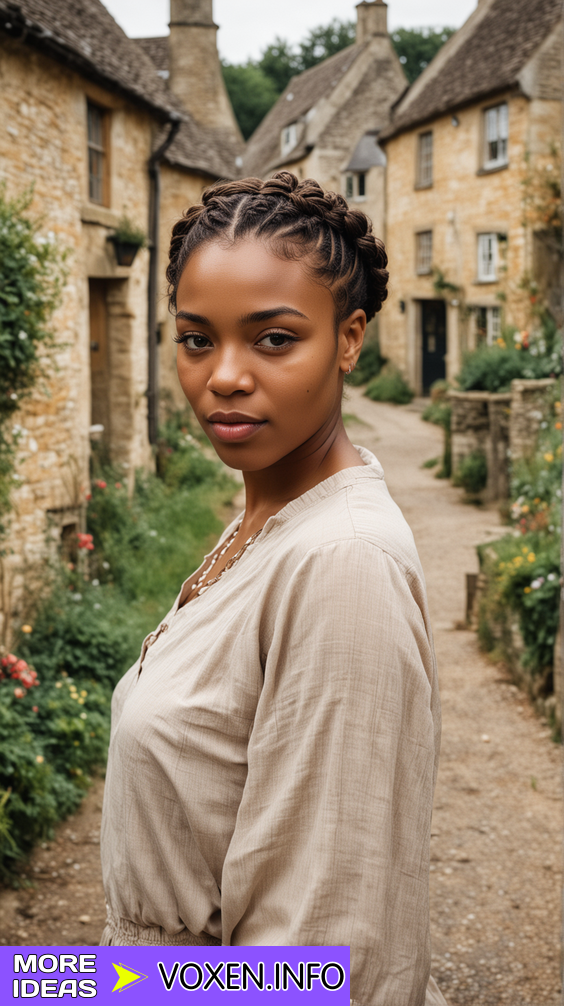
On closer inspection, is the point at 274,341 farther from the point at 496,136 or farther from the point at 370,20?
the point at 370,20

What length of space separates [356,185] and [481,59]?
7.74m

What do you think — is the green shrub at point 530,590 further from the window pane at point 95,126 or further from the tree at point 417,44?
the tree at point 417,44

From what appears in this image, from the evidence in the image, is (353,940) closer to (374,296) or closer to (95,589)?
(374,296)

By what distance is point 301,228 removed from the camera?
1153mm

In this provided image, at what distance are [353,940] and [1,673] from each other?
4.48 m

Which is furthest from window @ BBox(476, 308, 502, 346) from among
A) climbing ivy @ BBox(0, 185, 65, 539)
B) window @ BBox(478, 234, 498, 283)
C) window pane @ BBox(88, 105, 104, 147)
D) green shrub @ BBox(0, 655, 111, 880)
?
green shrub @ BBox(0, 655, 111, 880)

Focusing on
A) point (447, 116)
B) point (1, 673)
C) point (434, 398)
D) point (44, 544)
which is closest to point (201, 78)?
point (447, 116)

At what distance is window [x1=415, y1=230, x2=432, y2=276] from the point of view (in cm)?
2100

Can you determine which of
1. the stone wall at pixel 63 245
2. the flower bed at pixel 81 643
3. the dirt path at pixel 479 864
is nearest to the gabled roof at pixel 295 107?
the stone wall at pixel 63 245

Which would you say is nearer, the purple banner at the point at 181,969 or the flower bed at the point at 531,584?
the purple banner at the point at 181,969

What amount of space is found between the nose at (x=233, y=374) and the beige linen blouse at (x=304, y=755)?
0.20 m

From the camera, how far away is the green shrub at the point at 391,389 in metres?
22.1

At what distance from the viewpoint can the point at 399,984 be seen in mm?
1040

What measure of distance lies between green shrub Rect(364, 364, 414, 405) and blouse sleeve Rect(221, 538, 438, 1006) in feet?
70.0
